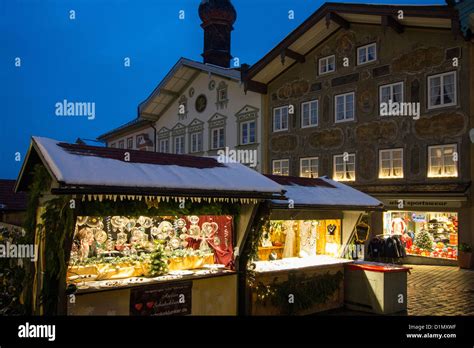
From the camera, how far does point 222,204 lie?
962 cm

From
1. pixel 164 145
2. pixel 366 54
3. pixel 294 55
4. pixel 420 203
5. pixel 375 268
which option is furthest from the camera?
pixel 164 145

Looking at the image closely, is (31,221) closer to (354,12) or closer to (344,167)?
(344,167)

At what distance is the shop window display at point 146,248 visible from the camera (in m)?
8.55

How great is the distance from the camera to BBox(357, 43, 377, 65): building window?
2255cm

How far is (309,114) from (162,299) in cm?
1831

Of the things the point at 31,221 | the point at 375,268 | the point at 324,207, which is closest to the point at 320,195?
the point at 324,207

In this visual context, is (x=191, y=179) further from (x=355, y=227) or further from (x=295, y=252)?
(x=355, y=227)

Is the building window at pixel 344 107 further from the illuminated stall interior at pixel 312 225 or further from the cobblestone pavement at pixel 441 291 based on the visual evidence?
the illuminated stall interior at pixel 312 225

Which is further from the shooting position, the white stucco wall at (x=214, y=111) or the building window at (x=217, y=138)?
the building window at (x=217, y=138)

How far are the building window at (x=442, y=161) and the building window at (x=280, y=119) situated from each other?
863 centimetres

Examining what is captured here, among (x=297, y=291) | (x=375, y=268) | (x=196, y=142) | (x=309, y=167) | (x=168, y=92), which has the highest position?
(x=168, y=92)

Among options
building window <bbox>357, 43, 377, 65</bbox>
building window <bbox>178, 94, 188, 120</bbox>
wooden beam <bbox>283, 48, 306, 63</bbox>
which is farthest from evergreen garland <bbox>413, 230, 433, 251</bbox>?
building window <bbox>178, 94, 188, 120</bbox>

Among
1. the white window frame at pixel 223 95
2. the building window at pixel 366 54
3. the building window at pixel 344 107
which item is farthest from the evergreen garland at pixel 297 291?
the white window frame at pixel 223 95

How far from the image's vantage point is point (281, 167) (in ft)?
87.5
